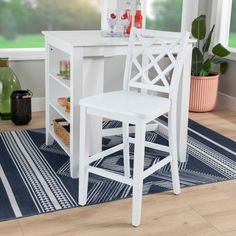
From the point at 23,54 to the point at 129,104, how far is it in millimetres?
1992

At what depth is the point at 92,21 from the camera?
429 centimetres

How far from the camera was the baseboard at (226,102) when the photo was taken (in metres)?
4.41

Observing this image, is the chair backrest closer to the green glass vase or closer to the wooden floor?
the wooden floor

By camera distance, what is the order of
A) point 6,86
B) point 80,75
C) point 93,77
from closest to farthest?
point 80,75 < point 93,77 < point 6,86

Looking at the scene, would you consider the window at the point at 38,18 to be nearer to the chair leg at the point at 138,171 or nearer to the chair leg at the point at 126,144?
the chair leg at the point at 126,144

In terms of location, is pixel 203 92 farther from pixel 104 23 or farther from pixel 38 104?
pixel 38 104

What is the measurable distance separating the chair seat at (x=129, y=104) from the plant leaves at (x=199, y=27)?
1891 millimetres

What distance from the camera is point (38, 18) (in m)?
4.19

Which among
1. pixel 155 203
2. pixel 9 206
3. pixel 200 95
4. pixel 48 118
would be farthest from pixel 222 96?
pixel 9 206

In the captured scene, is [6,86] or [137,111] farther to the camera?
[6,86]

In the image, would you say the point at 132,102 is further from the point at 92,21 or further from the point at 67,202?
the point at 92,21

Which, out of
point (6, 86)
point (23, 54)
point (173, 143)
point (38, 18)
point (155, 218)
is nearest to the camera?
point (155, 218)

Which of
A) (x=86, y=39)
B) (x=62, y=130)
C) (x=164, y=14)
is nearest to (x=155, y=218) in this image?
(x=62, y=130)

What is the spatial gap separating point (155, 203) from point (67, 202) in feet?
1.54
